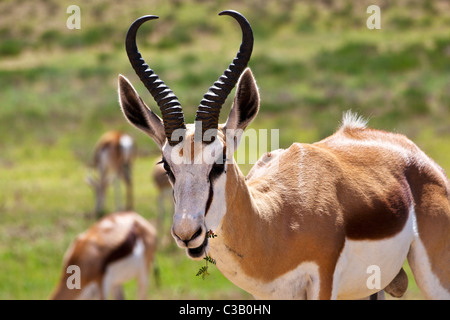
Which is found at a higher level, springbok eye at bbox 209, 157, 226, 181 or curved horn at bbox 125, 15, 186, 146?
curved horn at bbox 125, 15, 186, 146

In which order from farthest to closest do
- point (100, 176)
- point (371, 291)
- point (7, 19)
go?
point (7, 19)
point (100, 176)
point (371, 291)

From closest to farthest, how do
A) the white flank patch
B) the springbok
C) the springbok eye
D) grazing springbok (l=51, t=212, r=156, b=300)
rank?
the springbok eye < the white flank patch < grazing springbok (l=51, t=212, r=156, b=300) < the springbok

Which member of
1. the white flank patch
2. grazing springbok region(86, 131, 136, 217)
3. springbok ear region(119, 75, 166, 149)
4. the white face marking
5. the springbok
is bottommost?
the white flank patch

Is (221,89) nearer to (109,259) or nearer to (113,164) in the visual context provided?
(109,259)

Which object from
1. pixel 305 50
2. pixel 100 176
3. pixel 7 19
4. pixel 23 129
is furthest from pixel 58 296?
pixel 7 19

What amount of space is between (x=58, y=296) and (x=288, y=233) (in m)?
7.50

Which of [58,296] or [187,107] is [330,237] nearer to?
[58,296]

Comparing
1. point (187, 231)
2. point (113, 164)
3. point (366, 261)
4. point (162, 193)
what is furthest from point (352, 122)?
point (113, 164)

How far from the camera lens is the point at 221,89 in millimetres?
5020

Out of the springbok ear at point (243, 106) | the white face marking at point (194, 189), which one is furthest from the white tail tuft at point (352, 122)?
the white face marking at point (194, 189)

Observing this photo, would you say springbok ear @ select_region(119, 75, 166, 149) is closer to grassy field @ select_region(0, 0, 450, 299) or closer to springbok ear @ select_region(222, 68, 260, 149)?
springbok ear @ select_region(222, 68, 260, 149)

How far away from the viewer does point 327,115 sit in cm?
3016

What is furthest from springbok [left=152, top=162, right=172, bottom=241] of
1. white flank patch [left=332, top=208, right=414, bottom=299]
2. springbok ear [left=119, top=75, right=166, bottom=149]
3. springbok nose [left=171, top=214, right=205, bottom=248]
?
springbok nose [left=171, top=214, right=205, bottom=248]

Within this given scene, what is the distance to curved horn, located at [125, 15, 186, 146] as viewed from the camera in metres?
4.89
